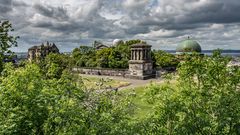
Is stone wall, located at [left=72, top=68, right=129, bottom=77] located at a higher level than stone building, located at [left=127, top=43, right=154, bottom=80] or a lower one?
lower

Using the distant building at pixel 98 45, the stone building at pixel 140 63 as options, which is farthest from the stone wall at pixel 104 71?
the distant building at pixel 98 45

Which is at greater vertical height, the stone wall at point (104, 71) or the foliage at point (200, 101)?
the foliage at point (200, 101)

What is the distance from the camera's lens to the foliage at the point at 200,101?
8.98 m

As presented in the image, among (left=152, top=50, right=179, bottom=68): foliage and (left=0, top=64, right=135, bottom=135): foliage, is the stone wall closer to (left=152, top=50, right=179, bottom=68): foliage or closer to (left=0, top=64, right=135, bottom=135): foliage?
(left=152, top=50, right=179, bottom=68): foliage

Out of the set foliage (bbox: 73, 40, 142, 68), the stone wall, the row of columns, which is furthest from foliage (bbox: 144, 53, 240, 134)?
foliage (bbox: 73, 40, 142, 68)

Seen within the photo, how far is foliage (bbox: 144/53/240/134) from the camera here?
29.5 feet

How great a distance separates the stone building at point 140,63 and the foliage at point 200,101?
34.7m

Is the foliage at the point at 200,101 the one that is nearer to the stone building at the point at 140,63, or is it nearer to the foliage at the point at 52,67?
the foliage at the point at 52,67

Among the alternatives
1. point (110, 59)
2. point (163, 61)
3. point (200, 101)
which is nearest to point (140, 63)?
point (110, 59)

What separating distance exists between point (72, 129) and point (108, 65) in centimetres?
5093

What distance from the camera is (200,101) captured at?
31.7 ft

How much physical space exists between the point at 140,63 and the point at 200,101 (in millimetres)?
36244

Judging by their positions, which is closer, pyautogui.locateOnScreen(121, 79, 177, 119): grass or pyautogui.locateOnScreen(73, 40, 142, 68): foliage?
pyautogui.locateOnScreen(121, 79, 177, 119): grass

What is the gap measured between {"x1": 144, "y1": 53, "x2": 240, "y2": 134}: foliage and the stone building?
34.7 m
